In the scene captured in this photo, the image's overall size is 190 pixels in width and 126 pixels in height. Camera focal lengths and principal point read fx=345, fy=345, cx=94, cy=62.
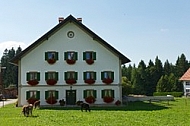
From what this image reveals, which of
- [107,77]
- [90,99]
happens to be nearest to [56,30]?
[107,77]

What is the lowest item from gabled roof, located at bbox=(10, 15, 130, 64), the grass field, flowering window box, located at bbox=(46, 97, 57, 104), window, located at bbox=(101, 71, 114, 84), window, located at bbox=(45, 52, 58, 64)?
the grass field

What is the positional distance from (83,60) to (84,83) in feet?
8.16

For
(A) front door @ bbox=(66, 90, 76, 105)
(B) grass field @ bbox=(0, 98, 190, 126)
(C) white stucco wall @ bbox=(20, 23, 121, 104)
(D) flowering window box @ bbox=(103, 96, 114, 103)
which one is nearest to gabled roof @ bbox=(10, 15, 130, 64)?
(C) white stucco wall @ bbox=(20, 23, 121, 104)

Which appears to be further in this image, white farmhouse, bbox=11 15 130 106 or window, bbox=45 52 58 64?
window, bbox=45 52 58 64

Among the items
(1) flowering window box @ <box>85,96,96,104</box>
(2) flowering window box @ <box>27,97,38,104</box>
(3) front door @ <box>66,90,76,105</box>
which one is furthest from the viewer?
(3) front door @ <box>66,90,76,105</box>

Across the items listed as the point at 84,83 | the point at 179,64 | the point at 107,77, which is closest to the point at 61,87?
the point at 84,83

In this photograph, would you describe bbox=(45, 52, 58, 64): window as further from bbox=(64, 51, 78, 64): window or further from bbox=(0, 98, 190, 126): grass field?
bbox=(0, 98, 190, 126): grass field

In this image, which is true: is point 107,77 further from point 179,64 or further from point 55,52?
point 179,64

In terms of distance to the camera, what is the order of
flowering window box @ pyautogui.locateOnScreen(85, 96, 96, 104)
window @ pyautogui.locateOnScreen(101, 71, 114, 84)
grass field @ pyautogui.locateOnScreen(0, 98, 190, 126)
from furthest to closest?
window @ pyautogui.locateOnScreen(101, 71, 114, 84), flowering window box @ pyautogui.locateOnScreen(85, 96, 96, 104), grass field @ pyautogui.locateOnScreen(0, 98, 190, 126)

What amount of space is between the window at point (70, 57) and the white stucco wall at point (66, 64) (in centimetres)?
34

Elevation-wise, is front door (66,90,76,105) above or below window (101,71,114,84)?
below

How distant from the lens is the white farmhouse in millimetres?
36094

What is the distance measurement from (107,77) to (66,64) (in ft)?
15.1

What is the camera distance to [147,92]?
8062 cm
